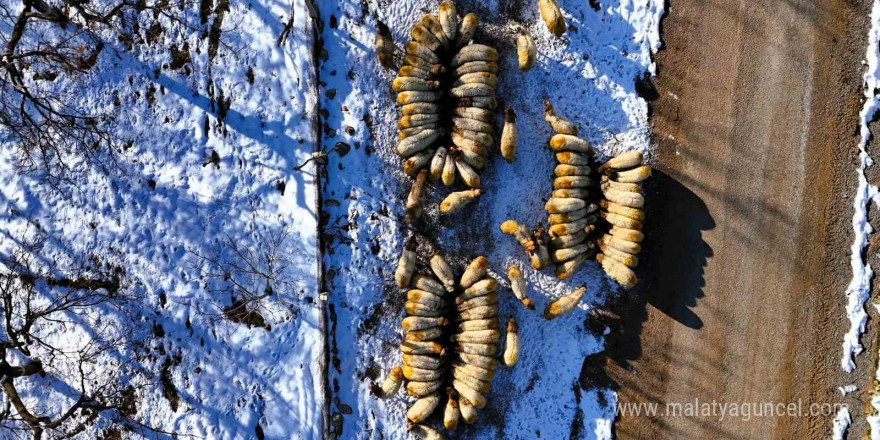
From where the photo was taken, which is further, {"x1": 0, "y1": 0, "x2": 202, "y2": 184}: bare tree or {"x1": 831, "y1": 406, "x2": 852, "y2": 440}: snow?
{"x1": 0, "y1": 0, "x2": 202, "y2": 184}: bare tree

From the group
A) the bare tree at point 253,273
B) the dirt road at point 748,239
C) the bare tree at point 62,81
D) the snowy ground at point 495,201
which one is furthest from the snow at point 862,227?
the bare tree at point 62,81

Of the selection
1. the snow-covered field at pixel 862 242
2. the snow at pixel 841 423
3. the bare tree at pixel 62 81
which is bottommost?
the snow at pixel 841 423

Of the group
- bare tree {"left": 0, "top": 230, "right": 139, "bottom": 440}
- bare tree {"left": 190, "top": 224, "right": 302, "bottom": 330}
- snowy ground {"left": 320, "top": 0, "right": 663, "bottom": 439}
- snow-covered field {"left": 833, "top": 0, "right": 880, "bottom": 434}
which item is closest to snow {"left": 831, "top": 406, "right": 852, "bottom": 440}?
snow-covered field {"left": 833, "top": 0, "right": 880, "bottom": 434}

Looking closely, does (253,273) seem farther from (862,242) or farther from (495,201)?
(862,242)

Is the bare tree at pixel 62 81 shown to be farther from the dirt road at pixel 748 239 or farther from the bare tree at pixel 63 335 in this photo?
the dirt road at pixel 748 239

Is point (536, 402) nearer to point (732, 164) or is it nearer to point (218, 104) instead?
point (732, 164)

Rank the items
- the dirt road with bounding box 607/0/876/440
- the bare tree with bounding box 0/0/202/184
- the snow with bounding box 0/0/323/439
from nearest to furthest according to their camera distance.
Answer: the snow with bounding box 0/0/323/439 → the dirt road with bounding box 607/0/876/440 → the bare tree with bounding box 0/0/202/184

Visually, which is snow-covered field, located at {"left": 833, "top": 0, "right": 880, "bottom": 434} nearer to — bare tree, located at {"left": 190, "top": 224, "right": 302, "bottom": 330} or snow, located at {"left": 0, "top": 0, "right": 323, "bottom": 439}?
snow, located at {"left": 0, "top": 0, "right": 323, "bottom": 439}
